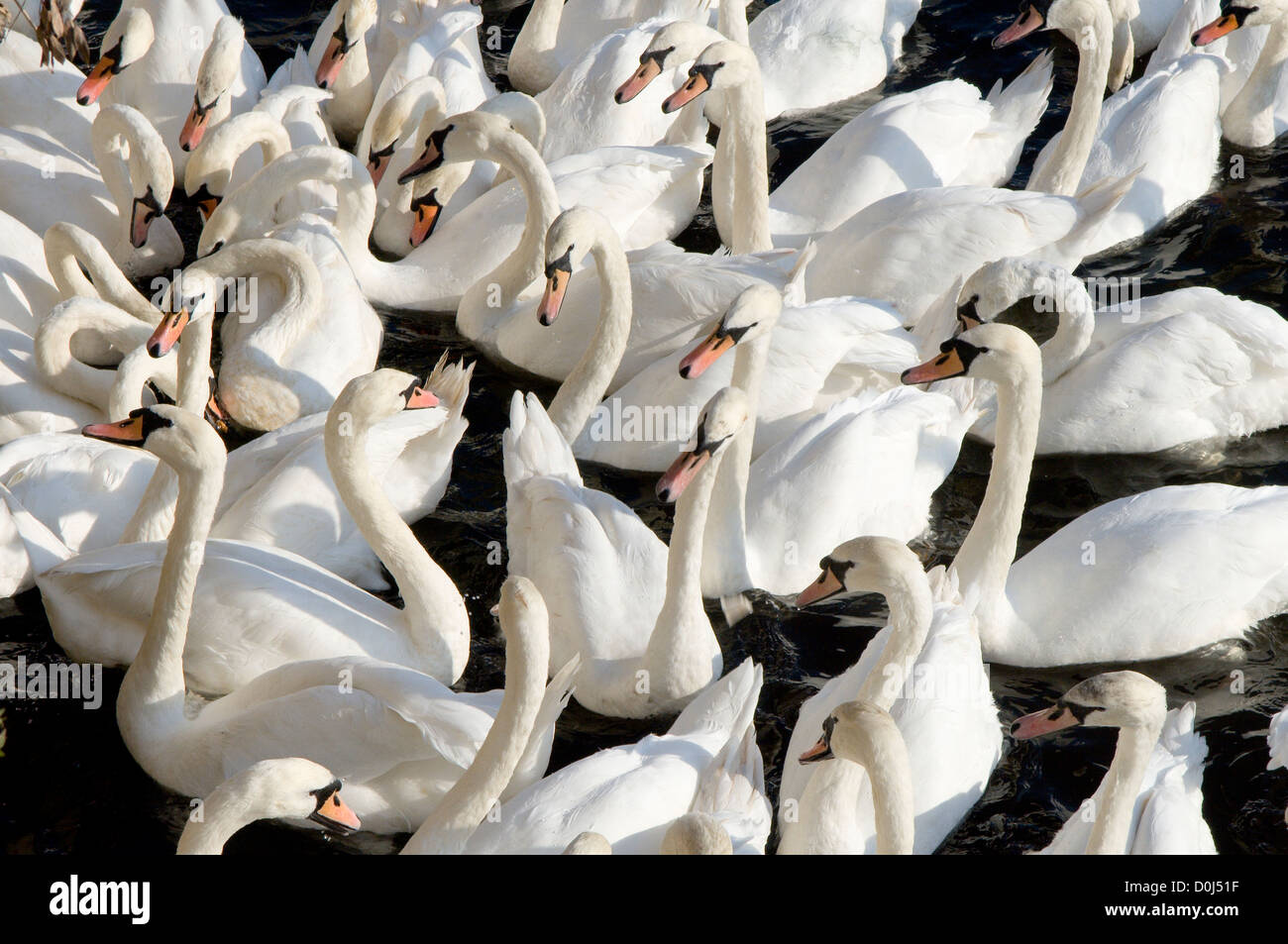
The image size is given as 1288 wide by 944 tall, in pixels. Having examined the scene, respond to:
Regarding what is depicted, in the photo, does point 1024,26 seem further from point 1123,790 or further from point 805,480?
point 1123,790

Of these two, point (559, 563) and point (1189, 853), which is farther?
point (559, 563)

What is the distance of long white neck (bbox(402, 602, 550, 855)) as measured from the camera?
585cm

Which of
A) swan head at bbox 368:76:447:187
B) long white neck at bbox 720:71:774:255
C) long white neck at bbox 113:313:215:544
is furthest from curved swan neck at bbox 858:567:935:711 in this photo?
swan head at bbox 368:76:447:187

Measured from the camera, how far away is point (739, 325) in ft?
23.4

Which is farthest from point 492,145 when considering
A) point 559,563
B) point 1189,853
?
point 1189,853

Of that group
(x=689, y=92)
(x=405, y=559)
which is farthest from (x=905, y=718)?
(x=689, y=92)

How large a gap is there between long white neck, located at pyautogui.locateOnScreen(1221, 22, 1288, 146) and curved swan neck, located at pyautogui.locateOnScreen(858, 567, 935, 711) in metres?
6.11

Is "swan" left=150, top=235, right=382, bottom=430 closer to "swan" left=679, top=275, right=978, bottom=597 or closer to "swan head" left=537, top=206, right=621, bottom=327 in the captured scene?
"swan head" left=537, top=206, right=621, bottom=327

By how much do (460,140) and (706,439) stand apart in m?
3.48

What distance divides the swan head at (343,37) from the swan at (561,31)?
1.30 metres

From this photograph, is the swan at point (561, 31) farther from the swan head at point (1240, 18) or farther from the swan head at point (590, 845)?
the swan head at point (590, 845)
